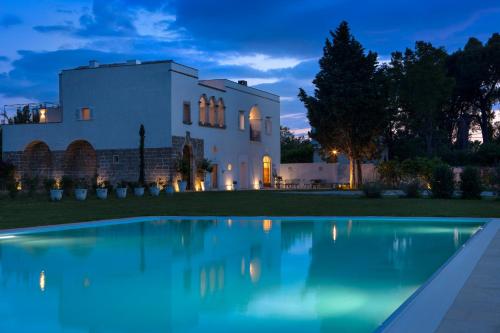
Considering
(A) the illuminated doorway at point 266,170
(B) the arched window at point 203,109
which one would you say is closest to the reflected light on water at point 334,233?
(B) the arched window at point 203,109

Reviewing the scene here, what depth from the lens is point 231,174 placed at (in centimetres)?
3806

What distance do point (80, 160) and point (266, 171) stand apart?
46.9ft

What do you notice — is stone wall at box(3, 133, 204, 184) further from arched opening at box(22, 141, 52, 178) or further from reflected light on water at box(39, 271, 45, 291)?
reflected light on water at box(39, 271, 45, 291)

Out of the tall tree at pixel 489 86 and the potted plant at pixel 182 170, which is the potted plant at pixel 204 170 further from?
the tall tree at pixel 489 86

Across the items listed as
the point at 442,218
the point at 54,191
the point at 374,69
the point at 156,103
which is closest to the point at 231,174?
the point at 156,103

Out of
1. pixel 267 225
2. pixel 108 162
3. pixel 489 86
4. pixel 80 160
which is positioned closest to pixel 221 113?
pixel 108 162

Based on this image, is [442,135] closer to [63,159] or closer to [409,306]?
[63,159]

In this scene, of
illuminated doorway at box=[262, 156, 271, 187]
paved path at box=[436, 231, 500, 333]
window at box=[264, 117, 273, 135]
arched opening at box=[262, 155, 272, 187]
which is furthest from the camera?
window at box=[264, 117, 273, 135]

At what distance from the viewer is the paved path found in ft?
15.3

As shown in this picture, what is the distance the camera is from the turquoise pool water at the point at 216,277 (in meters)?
6.11

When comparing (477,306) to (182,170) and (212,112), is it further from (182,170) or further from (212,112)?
(212,112)

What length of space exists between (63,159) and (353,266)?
1093 inches

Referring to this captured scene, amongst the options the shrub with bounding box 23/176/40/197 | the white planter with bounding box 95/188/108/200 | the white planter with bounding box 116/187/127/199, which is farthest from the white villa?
the shrub with bounding box 23/176/40/197

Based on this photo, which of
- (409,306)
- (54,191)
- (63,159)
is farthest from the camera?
(63,159)
